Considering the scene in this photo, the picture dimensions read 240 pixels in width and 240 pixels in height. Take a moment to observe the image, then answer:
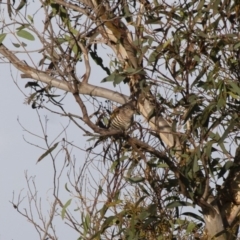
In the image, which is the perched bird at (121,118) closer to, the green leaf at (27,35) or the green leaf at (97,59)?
the green leaf at (97,59)

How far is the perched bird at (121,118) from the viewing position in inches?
112

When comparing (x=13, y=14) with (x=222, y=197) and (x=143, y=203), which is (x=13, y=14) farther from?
(x=222, y=197)

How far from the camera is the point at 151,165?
289 centimetres

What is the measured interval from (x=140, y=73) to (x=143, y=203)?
1.85 feet

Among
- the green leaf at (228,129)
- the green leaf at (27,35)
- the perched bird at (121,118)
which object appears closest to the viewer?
the green leaf at (228,129)

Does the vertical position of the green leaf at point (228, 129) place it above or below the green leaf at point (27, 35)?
below

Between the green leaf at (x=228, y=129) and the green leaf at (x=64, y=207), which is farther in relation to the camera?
the green leaf at (x=64, y=207)

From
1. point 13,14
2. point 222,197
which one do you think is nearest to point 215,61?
point 222,197

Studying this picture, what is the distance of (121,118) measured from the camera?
285cm

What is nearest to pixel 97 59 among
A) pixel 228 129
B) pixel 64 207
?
pixel 64 207

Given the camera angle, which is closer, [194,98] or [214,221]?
[194,98]

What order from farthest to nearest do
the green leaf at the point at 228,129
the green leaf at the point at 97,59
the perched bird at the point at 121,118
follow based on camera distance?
the green leaf at the point at 97,59 → the perched bird at the point at 121,118 → the green leaf at the point at 228,129

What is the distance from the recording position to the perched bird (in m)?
2.85

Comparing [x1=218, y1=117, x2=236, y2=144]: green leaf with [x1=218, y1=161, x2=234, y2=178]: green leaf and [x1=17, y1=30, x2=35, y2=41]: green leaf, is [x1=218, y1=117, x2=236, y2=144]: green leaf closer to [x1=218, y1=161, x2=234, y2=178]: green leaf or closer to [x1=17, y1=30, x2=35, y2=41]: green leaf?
[x1=218, y1=161, x2=234, y2=178]: green leaf
